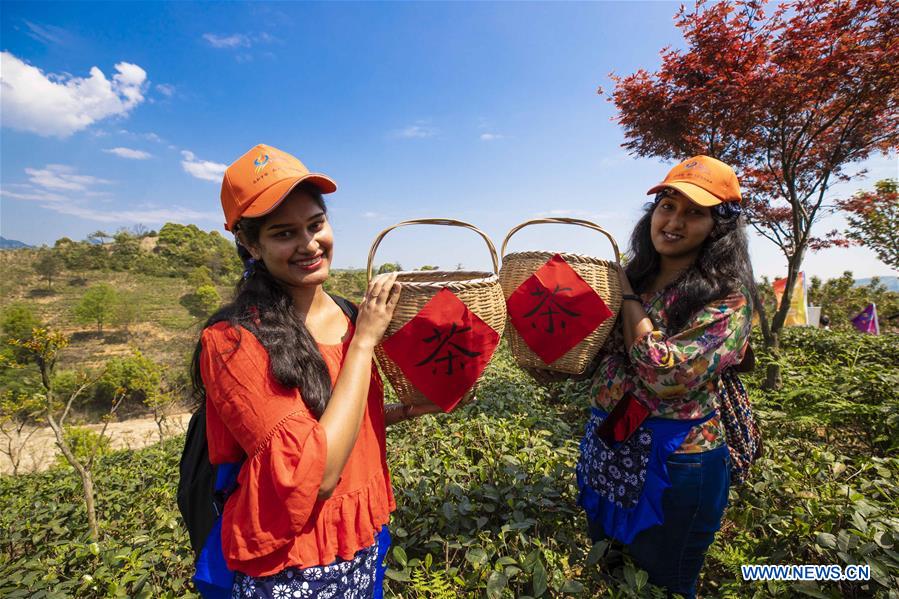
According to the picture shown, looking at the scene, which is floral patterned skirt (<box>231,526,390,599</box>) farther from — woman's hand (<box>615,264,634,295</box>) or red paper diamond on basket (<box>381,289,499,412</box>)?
woman's hand (<box>615,264,634,295</box>)

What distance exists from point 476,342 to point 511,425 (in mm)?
1980

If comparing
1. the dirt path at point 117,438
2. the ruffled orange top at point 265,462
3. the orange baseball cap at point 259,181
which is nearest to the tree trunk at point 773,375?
the ruffled orange top at point 265,462

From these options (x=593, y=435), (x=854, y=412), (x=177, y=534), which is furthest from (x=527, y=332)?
(x=854, y=412)

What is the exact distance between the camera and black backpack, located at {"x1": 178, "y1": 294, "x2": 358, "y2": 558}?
1.04 m

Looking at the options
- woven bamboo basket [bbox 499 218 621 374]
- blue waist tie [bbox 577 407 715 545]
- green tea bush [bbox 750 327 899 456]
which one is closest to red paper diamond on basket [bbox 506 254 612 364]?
woven bamboo basket [bbox 499 218 621 374]

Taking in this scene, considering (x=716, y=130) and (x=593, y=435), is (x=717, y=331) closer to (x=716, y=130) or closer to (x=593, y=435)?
(x=593, y=435)

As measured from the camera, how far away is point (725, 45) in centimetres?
355

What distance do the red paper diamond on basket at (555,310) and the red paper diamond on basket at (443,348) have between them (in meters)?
0.20

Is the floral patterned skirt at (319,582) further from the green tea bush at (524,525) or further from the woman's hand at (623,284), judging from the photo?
the woman's hand at (623,284)

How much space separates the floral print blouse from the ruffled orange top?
95 centimetres

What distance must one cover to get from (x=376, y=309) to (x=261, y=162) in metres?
0.46

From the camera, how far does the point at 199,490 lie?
1.06 metres

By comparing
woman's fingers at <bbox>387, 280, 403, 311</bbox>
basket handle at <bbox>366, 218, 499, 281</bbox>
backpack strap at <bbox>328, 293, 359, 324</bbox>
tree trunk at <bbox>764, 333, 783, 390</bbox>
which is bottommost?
tree trunk at <bbox>764, 333, 783, 390</bbox>

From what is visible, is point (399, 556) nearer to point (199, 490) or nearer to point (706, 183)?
point (199, 490)
